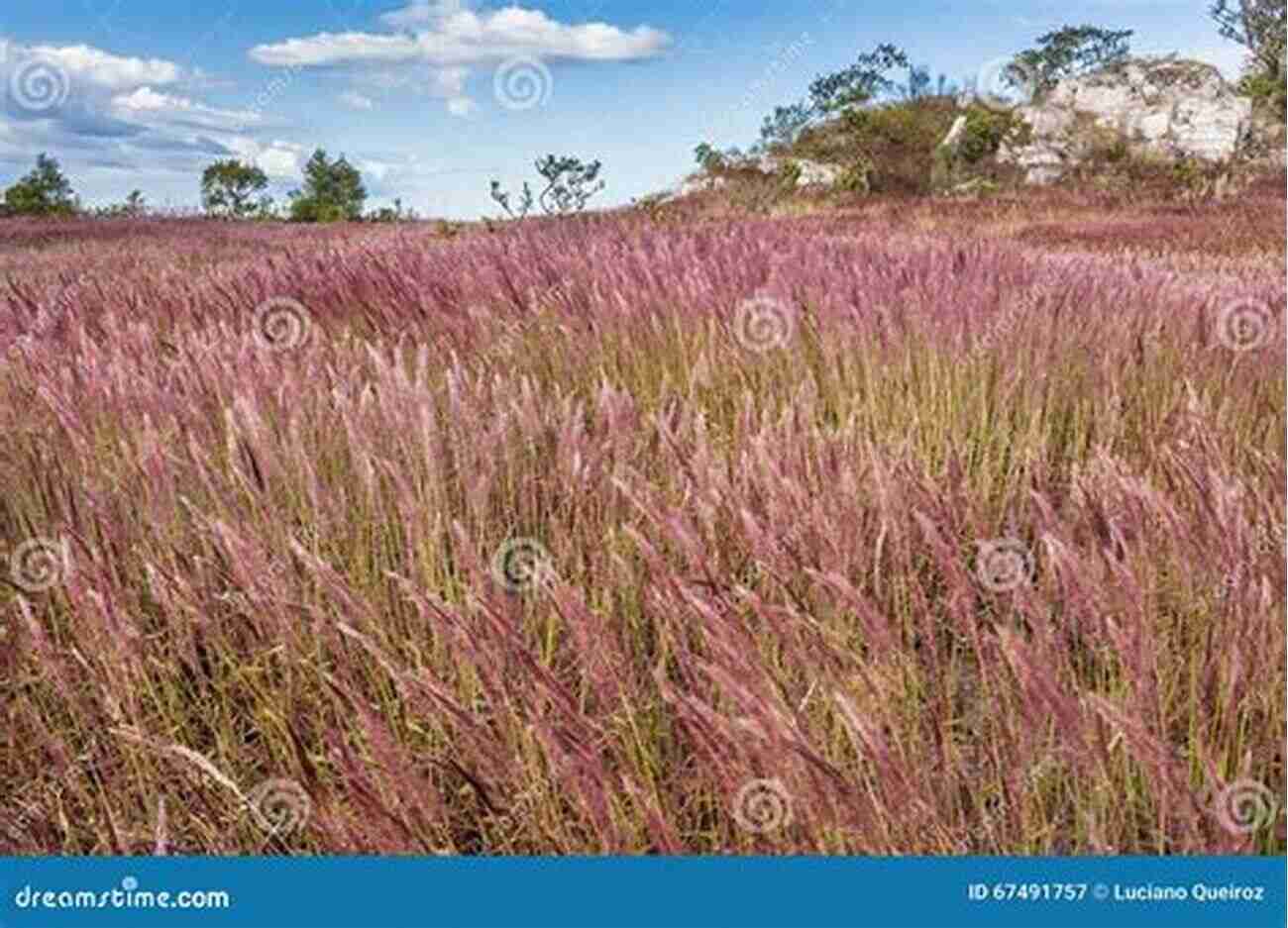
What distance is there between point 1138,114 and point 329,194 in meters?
32.8

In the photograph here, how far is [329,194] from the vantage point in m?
36.6

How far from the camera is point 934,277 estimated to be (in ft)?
11.9

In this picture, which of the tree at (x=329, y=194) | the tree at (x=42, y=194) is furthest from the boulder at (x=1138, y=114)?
the tree at (x=42, y=194)

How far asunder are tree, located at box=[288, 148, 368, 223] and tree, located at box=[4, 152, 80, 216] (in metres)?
6.91

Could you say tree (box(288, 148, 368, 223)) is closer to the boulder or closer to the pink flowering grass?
the boulder

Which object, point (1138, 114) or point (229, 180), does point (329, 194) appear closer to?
point (229, 180)

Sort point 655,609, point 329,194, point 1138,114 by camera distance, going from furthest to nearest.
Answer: point 1138,114 < point 329,194 < point 655,609

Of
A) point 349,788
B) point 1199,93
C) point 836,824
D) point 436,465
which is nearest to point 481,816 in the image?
point 349,788

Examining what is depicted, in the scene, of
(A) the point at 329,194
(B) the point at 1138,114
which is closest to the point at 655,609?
(A) the point at 329,194

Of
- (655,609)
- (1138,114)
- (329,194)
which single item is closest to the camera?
(655,609)

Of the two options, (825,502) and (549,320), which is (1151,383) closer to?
(825,502)

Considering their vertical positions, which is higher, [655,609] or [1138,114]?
[1138,114]

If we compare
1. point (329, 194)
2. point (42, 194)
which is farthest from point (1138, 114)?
point (42, 194)

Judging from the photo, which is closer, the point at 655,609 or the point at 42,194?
the point at 655,609
